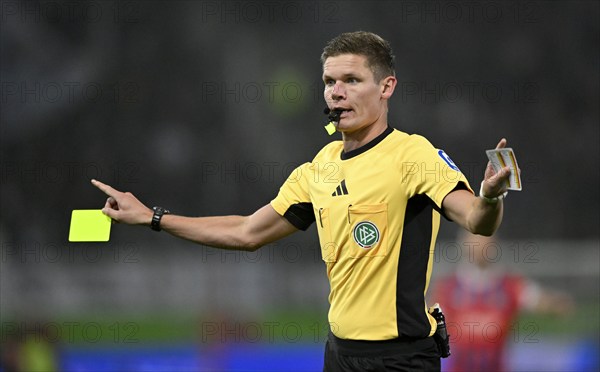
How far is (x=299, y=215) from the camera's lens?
11.8 feet

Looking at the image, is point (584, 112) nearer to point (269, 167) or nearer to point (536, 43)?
point (536, 43)

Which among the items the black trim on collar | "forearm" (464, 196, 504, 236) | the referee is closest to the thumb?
the referee

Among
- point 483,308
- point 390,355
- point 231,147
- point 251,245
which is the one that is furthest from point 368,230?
point 231,147

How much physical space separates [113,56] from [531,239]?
5.76m

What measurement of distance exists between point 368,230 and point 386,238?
7 cm

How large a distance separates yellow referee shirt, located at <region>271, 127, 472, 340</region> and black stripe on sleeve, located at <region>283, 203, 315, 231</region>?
0.97 ft

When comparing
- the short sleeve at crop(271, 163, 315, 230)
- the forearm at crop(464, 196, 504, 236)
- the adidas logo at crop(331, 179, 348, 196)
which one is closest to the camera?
the forearm at crop(464, 196, 504, 236)

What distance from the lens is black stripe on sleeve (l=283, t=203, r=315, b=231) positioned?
356 centimetres

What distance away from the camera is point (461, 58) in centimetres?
1194

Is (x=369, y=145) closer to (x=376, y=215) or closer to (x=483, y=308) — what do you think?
(x=376, y=215)

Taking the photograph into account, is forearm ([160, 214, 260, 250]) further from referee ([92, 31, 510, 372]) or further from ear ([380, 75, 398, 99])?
ear ([380, 75, 398, 99])

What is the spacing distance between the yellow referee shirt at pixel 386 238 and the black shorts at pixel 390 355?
0.03 metres

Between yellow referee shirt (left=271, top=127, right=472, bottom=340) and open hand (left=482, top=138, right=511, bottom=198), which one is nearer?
open hand (left=482, top=138, right=511, bottom=198)

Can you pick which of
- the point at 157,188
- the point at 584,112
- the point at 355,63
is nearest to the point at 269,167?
the point at 157,188
